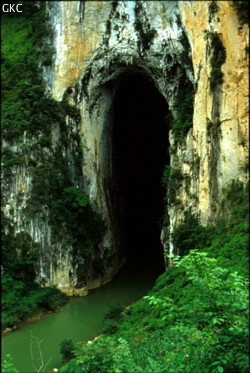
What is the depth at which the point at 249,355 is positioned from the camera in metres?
3.79

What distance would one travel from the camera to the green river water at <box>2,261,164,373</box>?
9.58m

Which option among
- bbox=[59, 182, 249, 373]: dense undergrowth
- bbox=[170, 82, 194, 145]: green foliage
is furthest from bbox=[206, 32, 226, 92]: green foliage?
bbox=[59, 182, 249, 373]: dense undergrowth

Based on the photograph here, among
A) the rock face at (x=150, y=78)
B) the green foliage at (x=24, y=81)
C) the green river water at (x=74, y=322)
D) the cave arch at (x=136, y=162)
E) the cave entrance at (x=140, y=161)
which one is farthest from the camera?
the cave entrance at (x=140, y=161)

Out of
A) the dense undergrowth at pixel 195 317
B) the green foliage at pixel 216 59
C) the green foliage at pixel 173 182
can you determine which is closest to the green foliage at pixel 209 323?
the dense undergrowth at pixel 195 317

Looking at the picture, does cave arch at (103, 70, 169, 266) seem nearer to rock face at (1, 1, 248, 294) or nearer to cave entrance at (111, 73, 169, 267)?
cave entrance at (111, 73, 169, 267)

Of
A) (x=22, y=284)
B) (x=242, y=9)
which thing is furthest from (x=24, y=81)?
(x=242, y=9)

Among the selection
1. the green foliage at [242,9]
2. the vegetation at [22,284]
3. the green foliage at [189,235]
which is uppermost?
the green foliage at [242,9]

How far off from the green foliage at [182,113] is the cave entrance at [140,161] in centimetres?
411

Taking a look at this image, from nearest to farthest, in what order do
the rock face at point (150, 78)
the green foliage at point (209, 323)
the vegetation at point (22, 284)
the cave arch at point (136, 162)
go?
1. the green foliage at point (209, 323)
2. the rock face at point (150, 78)
3. the vegetation at point (22, 284)
4. the cave arch at point (136, 162)

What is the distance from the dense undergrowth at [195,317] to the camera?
3.96 metres

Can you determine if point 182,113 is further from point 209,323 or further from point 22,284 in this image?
point 209,323

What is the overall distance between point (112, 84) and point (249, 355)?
13543mm

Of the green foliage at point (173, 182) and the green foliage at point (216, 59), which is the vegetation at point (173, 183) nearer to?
the green foliage at point (173, 182)

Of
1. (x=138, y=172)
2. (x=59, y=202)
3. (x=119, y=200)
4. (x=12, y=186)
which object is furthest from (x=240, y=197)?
(x=138, y=172)
